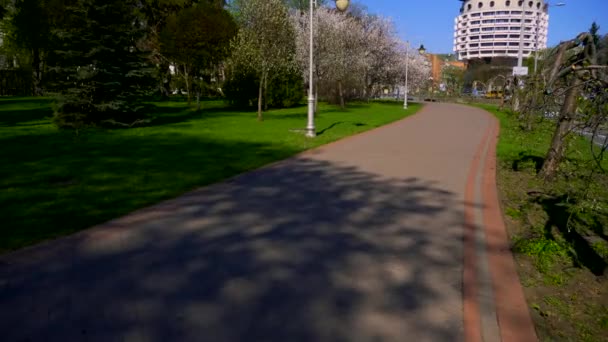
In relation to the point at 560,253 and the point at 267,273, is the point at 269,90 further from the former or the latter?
the point at 267,273

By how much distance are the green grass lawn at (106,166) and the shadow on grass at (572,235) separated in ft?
18.1

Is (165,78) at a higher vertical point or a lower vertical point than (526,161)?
higher

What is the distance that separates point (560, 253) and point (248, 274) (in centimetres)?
337

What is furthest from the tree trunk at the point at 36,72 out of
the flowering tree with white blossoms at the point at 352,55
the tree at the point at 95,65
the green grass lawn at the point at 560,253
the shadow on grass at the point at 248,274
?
the green grass lawn at the point at 560,253

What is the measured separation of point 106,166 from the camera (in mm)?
9898

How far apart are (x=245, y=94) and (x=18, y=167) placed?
23179 millimetres

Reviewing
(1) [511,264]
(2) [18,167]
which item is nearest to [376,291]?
(1) [511,264]

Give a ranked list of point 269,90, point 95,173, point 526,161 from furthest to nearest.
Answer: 1. point 269,90
2. point 526,161
3. point 95,173

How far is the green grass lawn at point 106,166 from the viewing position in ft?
20.2

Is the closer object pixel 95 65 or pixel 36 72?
pixel 95 65

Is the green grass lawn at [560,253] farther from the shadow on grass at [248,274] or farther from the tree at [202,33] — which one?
the tree at [202,33]

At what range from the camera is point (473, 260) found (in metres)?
4.80

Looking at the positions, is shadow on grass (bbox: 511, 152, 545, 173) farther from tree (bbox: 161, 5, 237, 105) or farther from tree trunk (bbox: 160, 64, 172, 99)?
tree trunk (bbox: 160, 64, 172, 99)

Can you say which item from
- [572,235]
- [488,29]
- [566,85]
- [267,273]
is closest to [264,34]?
[566,85]
